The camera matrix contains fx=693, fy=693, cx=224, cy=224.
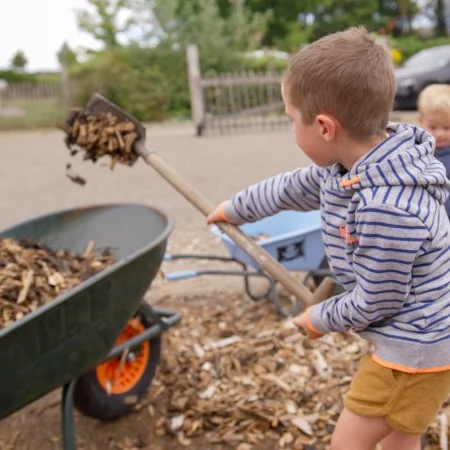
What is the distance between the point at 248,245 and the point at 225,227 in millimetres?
110

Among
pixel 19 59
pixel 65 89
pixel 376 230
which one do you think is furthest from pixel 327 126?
pixel 19 59

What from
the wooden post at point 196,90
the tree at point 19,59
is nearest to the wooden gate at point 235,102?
A: the wooden post at point 196,90

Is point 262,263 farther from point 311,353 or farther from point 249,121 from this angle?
point 249,121

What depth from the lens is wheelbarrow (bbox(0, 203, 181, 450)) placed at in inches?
79.0

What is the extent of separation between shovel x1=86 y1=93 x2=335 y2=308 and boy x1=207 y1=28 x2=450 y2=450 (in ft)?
0.68

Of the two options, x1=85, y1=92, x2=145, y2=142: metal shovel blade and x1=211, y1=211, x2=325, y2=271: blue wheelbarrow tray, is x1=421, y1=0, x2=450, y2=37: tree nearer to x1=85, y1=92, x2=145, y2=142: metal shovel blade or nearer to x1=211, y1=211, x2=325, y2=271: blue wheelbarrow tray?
x1=211, y1=211, x2=325, y2=271: blue wheelbarrow tray

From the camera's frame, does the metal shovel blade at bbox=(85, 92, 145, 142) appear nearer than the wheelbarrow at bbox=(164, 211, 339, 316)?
Yes

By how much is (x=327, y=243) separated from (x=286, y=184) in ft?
0.99

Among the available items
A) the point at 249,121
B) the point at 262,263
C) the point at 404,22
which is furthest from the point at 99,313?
the point at 404,22

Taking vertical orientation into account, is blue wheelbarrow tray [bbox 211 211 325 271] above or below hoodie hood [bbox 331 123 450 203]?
below

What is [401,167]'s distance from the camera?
5.22ft

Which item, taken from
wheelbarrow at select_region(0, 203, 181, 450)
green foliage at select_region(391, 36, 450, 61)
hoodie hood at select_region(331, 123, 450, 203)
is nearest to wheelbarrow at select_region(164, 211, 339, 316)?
wheelbarrow at select_region(0, 203, 181, 450)

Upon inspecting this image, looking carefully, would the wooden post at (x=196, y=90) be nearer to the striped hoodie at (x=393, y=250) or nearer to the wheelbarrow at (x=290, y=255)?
the wheelbarrow at (x=290, y=255)

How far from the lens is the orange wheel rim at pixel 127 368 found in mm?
2732
